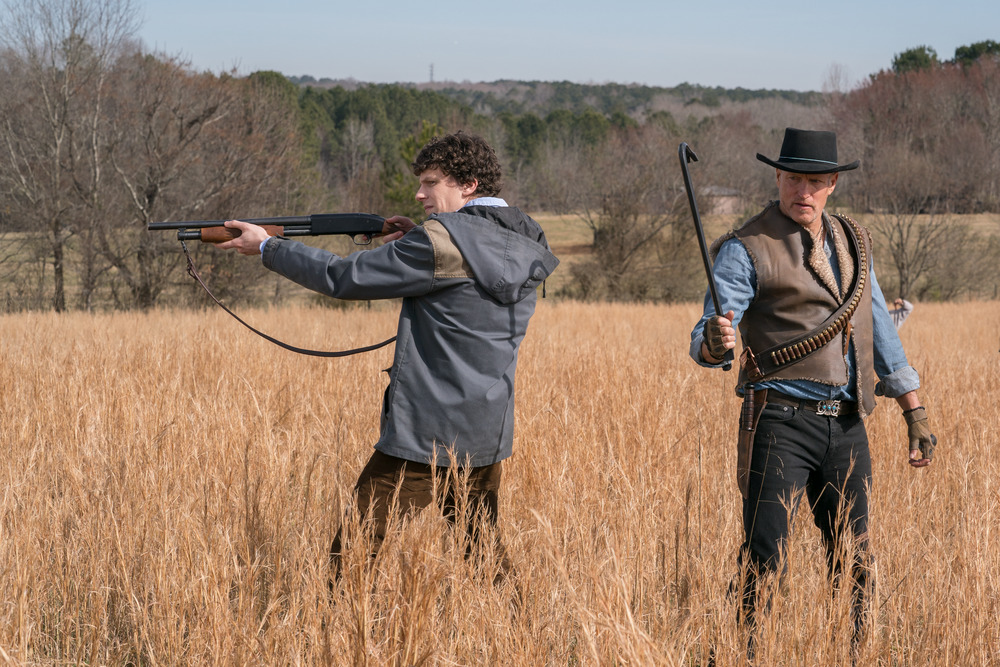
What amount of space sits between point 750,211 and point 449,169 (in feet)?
115

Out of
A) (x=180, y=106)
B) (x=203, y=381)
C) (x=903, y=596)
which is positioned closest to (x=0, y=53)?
(x=180, y=106)

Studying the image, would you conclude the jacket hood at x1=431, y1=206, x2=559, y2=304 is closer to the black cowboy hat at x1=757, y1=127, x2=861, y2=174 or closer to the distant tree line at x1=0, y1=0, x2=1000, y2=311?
the black cowboy hat at x1=757, y1=127, x2=861, y2=174

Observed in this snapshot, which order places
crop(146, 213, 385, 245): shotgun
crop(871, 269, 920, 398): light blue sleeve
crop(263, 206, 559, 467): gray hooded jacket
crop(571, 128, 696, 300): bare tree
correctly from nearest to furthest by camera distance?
crop(263, 206, 559, 467): gray hooded jacket < crop(871, 269, 920, 398): light blue sleeve < crop(146, 213, 385, 245): shotgun < crop(571, 128, 696, 300): bare tree

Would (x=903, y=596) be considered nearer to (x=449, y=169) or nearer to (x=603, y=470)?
(x=603, y=470)

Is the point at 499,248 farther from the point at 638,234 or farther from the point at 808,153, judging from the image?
the point at 638,234

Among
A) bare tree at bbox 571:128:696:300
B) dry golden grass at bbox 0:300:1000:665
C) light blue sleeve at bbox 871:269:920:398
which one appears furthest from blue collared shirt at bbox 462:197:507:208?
bare tree at bbox 571:128:696:300

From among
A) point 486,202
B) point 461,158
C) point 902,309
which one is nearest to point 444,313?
point 486,202

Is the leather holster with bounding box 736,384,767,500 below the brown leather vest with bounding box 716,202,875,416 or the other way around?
below

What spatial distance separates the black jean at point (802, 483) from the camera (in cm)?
273

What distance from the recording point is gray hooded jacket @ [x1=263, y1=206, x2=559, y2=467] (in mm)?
2674

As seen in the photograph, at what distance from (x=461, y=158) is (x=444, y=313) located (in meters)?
0.53

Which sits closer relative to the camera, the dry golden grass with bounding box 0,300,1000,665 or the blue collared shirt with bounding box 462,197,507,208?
the dry golden grass with bounding box 0,300,1000,665

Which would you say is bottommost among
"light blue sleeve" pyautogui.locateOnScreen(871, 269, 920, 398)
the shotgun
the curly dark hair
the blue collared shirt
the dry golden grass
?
the dry golden grass

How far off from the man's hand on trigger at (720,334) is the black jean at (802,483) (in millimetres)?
401
